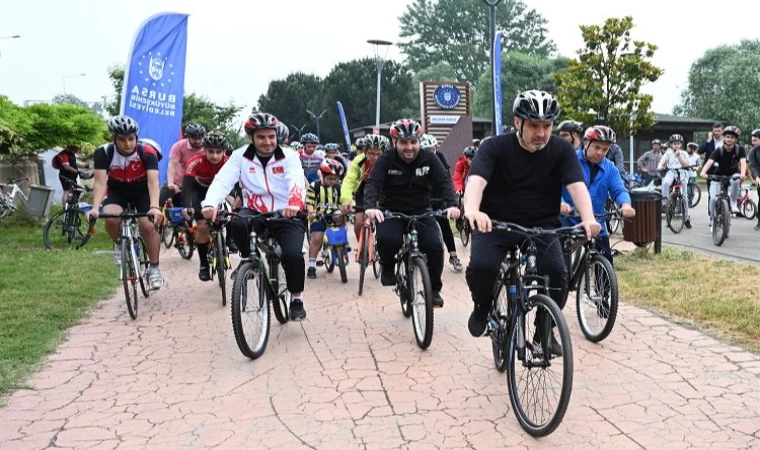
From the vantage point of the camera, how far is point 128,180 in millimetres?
7215

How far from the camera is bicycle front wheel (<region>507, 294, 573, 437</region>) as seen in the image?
348cm

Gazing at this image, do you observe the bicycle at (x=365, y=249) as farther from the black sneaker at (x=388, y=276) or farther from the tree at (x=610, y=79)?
the tree at (x=610, y=79)

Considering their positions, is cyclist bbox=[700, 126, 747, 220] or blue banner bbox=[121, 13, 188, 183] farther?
blue banner bbox=[121, 13, 188, 183]

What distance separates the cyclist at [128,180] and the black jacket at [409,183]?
215cm

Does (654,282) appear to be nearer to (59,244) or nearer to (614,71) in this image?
(59,244)

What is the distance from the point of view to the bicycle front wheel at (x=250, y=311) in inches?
197

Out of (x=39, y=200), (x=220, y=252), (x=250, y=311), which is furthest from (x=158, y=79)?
(x=250, y=311)

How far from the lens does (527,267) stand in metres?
3.97

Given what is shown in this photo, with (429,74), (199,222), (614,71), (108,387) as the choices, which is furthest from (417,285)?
(429,74)

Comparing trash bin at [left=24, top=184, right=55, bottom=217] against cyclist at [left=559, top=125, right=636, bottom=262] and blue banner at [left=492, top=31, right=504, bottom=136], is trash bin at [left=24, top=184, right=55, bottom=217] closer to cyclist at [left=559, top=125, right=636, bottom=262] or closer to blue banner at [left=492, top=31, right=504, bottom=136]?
blue banner at [left=492, top=31, right=504, bottom=136]

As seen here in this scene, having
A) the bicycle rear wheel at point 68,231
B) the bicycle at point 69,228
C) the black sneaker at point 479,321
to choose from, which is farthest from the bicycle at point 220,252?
the bicycle rear wheel at point 68,231

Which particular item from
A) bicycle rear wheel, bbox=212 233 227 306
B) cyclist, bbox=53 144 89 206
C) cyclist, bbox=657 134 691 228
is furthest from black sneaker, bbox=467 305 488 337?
cyclist, bbox=53 144 89 206

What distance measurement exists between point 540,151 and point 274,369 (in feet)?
8.01

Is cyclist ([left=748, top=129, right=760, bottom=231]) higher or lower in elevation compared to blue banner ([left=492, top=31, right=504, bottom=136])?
lower
